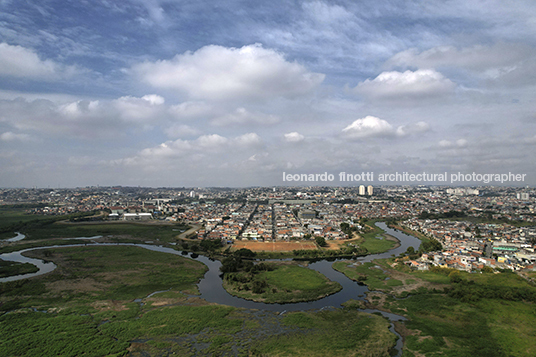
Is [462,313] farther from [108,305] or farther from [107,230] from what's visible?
[107,230]

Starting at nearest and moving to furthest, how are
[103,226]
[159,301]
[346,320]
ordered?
[346,320]
[159,301]
[103,226]

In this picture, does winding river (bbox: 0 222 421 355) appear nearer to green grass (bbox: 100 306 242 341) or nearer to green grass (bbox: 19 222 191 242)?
green grass (bbox: 100 306 242 341)

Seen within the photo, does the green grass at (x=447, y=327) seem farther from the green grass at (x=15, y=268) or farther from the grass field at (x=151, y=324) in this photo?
the green grass at (x=15, y=268)

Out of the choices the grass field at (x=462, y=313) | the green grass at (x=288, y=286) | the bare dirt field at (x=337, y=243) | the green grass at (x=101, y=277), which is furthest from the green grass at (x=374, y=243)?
the green grass at (x=101, y=277)

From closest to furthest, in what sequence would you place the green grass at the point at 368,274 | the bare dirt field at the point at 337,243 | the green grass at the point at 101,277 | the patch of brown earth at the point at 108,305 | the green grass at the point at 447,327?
the green grass at the point at 447,327, the patch of brown earth at the point at 108,305, the green grass at the point at 101,277, the green grass at the point at 368,274, the bare dirt field at the point at 337,243

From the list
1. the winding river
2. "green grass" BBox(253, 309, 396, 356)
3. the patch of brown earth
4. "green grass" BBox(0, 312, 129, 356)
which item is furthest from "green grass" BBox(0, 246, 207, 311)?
"green grass" BBox(253, 309, 396, 356)

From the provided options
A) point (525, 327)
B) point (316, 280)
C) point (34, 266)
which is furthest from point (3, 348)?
point (525, 327)

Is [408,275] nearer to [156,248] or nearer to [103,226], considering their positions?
[156,248]
